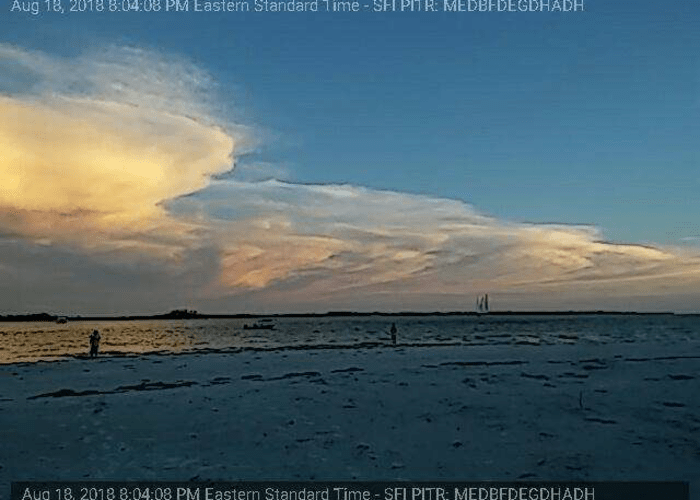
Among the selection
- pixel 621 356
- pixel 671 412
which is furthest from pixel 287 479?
pixel 621 356

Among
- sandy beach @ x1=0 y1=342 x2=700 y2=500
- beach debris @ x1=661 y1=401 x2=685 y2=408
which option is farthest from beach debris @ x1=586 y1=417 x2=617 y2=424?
beach debris @ x1=661 y1=401 x2=685 y2=408

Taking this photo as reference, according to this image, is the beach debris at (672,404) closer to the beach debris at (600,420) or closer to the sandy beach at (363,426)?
the sandy beach at (363,426)

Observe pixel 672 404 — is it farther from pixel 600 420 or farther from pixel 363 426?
pixel 363 426

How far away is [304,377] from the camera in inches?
925

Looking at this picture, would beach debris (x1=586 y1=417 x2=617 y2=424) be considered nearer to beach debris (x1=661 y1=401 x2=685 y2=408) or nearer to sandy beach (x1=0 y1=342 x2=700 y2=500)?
sandy beach (x1=0 y1=342 x2=700 y2=500)

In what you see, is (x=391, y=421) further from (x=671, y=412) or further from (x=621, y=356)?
(x=621, y=356)

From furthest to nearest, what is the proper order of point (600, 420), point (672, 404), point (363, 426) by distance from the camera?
point (672, 404) < point (600, 420) < point (363, 426)

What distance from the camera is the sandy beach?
12297mm

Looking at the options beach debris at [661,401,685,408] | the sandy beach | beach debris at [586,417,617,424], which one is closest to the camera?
the sandy beach

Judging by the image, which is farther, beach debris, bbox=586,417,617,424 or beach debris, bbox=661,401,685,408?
beach debris, bbox=661,401,685,408

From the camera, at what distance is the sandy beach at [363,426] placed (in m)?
12.3

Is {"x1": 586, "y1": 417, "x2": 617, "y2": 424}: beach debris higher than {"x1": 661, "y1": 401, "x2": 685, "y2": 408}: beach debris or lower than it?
lower

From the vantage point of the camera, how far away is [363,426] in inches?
601

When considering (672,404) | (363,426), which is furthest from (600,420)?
(363,426)
